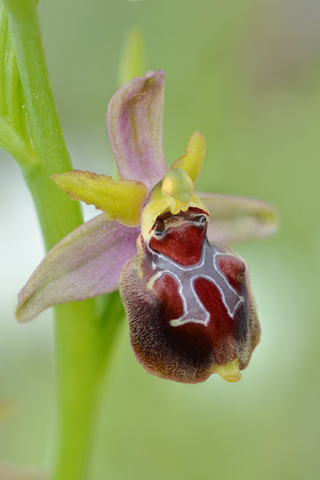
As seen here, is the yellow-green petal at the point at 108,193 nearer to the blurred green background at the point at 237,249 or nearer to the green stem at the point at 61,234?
the green stem at the point at 61,234

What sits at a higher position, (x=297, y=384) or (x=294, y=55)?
(x=294, y=55)

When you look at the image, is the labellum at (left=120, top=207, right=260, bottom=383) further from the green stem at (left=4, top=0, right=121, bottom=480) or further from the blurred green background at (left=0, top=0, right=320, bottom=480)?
the blurred green background at (left=0, top=0, right=320, bottom=480)

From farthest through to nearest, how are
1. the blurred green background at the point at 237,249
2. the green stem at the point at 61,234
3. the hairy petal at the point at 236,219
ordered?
the blurred green background at the point at 237,249 → the hairy petal at the point at 236,219 → the green stem at the point at 61,234

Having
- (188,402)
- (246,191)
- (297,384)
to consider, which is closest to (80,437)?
(188,402)

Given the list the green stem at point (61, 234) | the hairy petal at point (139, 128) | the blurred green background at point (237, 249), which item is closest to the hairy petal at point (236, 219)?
the hairy petal at point (139, 128)

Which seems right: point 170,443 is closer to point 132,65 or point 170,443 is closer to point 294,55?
point 132,65

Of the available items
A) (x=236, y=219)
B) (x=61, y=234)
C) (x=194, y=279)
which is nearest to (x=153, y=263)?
(x=194, y=279)

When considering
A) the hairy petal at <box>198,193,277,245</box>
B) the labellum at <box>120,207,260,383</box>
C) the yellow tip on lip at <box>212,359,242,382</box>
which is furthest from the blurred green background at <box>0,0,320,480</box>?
the yellow tip on lip at <box>212,359,242,382</box>

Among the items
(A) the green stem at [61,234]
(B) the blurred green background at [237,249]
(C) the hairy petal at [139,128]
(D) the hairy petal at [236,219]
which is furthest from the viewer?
(B) the blurred green background at [237,249]
